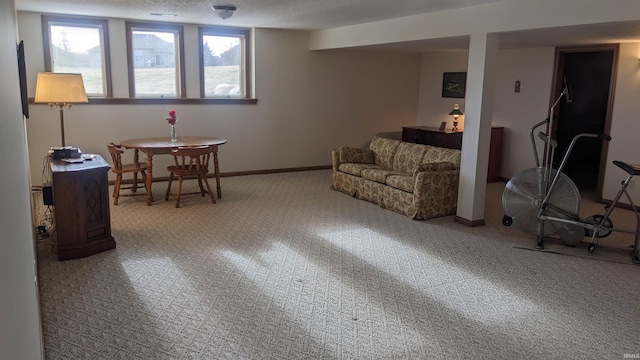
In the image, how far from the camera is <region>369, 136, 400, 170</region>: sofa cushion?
6.73 metres

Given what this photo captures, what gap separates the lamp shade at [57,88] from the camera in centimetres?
478

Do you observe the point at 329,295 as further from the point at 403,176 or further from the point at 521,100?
the point at 521,100

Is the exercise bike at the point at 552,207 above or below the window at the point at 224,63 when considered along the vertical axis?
below

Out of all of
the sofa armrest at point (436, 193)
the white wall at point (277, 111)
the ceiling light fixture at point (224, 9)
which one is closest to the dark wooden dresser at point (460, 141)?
the white wall at point (277, 111)

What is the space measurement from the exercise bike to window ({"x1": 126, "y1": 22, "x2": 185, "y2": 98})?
16.2ft

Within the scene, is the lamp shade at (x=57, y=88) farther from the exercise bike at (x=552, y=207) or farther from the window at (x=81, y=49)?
the exercise bike at (x=552, y=207)

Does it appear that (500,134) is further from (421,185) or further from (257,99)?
(257,99)

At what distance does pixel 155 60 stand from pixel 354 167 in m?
3.26

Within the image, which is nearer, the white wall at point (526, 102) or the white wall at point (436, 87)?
the white wall at point (526, 102)

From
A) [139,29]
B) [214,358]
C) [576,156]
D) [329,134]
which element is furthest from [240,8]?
[576,156]

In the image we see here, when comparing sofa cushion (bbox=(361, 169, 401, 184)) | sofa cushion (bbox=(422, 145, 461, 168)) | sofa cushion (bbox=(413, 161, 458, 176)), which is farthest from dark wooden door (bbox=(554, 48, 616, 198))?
sofa cushion (bbox=(361, 169, 401, 184))

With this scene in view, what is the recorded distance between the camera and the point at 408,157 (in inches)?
252

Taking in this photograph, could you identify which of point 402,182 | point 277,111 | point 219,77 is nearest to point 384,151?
point 402,182

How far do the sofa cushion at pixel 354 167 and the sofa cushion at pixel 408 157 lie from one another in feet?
1.04
